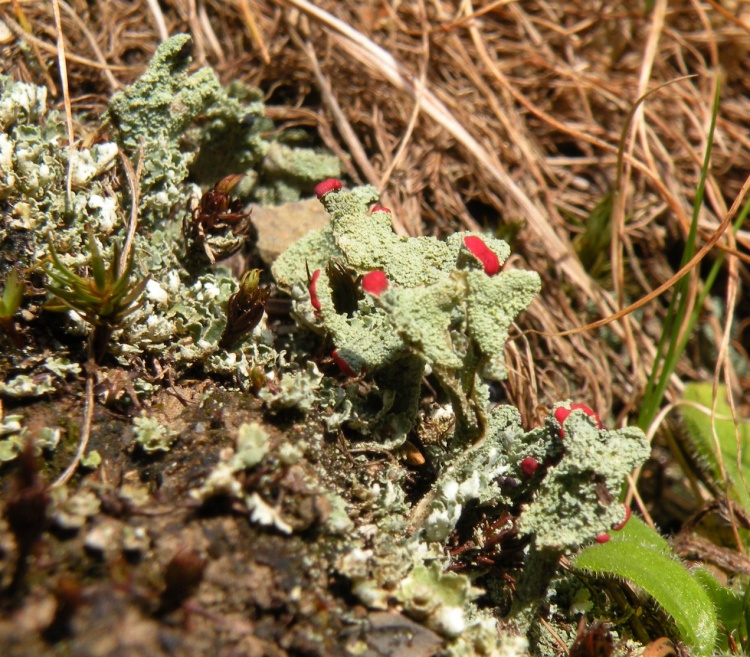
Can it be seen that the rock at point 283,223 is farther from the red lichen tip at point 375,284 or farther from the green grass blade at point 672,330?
the green grass blade at point 672,330

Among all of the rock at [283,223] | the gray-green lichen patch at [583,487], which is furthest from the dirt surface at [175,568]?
the rock at [283,223]

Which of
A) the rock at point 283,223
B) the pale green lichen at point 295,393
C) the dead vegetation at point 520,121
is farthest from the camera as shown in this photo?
the dead vegetation at point 520,121

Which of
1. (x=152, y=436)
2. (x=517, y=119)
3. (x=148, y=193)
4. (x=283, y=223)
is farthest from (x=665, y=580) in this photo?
(x=517, y=119)

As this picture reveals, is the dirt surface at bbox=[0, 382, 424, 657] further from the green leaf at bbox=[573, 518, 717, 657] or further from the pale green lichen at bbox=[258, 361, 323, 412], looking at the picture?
the green leaf at bbox=[573, 518, 717, 657]

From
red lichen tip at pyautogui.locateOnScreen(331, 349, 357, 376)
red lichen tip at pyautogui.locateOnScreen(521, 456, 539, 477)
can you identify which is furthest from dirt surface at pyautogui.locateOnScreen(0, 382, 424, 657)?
red lichen tip at pyautogui.locateOnScreen(521, 456, 539, 477)

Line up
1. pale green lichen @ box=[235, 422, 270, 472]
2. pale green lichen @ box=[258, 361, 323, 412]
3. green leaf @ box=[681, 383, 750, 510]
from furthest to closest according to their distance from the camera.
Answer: green leaf @ box=[681, 383, 750, 510]
pale green lichen @ box=[258, 361, 323, 412]
pale green lichen @ box=[235, 422, 270, 472]
